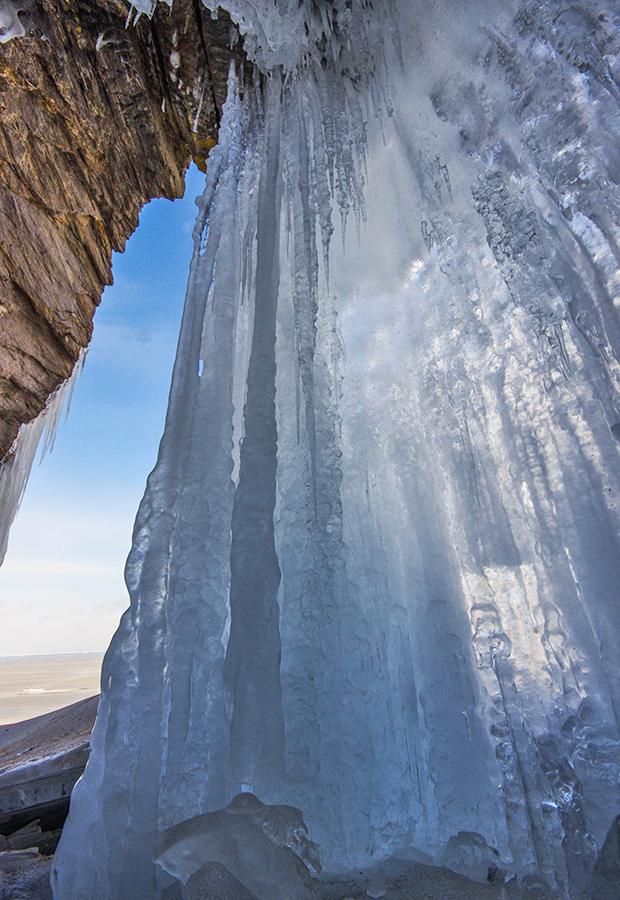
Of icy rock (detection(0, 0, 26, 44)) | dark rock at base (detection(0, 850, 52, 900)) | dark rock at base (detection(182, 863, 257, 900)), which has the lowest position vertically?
dark rock at base (detection(0, 850, 52, 900))

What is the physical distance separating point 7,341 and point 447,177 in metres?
3.64

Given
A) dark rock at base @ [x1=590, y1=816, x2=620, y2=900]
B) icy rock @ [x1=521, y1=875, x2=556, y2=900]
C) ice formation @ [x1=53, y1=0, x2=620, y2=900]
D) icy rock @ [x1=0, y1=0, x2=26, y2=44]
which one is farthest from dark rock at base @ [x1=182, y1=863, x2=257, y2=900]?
icy rock @ [x1=0, y1=0, x2=26, y2=44]

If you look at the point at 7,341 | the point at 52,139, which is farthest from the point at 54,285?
the point at 52,139

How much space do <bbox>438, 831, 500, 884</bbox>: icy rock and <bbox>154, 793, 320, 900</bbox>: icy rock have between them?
0.55m

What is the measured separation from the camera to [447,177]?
2.59m

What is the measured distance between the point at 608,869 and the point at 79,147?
4923 millimetres

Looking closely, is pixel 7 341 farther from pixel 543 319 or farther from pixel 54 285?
pixel 543 319

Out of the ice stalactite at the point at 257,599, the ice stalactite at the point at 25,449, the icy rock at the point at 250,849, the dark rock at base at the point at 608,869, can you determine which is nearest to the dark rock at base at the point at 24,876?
the icy rock at the point at 250,849

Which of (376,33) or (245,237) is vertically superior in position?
(376,33)

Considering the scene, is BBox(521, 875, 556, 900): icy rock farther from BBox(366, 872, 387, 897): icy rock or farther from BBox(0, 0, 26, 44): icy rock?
BBox(0, 0, 26, 44): icy rock

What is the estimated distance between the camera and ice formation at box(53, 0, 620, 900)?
1.68 metres

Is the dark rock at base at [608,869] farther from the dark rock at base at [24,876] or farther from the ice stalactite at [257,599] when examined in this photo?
the dark rock at base at [24,876]

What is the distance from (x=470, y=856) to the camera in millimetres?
1673

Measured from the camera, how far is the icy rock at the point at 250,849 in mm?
1388
